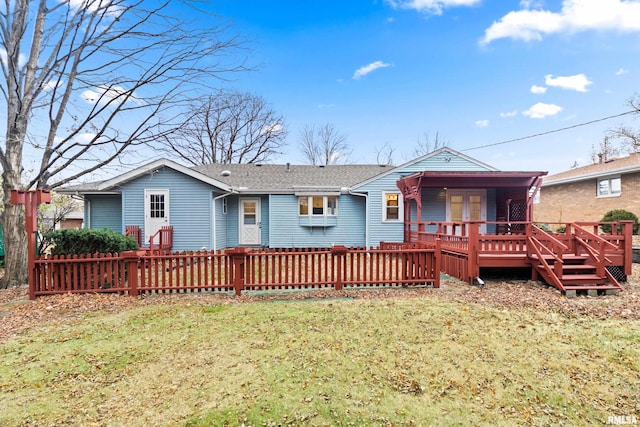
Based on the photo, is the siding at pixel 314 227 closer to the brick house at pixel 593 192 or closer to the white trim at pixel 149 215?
the white trim at pixel 149 215

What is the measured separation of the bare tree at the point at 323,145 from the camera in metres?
33.5

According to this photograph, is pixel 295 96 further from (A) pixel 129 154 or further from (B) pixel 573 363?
(B) pixel 573 363

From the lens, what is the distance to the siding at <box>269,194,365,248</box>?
13.3m

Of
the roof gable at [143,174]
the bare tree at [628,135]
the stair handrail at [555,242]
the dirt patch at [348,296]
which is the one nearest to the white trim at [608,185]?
the bare tree at [628,135]

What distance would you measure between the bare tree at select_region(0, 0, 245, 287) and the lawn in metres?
4.75

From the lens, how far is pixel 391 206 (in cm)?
1315

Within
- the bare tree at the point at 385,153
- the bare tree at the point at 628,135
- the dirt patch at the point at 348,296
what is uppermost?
the bare tree at the point at 385,153

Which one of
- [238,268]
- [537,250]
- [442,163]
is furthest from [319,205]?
[537,250]

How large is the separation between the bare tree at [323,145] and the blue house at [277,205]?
19867 mm

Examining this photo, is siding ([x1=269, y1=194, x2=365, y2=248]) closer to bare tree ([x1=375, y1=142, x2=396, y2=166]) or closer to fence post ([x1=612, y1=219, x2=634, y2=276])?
fence post ([x1=612, y1=219, x2=634, y2=276])

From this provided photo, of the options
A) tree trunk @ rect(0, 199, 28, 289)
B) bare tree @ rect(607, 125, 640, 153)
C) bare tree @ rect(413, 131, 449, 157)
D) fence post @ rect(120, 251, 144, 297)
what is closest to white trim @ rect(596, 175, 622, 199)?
bare tree @ rect(607, 125, 640, 153)

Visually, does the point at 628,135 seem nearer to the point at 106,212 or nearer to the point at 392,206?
the point at 392,206

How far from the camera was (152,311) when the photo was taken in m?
5.39

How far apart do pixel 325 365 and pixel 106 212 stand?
42.9 ft
